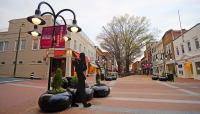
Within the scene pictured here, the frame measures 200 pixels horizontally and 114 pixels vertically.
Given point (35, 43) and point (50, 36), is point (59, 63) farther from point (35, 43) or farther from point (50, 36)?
point (50, 36)

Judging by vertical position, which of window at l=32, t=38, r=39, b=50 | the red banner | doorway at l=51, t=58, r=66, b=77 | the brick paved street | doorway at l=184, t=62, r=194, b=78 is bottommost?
the brick paved street

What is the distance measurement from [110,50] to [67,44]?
14.8 m

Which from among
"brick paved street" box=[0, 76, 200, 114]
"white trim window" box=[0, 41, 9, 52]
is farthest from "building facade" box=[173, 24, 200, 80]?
"white trim window" box=[0, 41, 9, 52]

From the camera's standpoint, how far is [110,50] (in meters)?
33.6

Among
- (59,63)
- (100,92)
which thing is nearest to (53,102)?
(100,92)

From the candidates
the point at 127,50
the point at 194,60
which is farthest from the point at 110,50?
the point at 194,60

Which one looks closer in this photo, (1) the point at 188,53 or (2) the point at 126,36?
(1) the point at 188,53

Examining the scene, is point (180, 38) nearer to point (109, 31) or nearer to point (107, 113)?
point (109, 31)

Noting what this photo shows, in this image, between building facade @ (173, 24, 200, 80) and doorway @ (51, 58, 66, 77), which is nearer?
building facade @ (173, 24, 200, 80)

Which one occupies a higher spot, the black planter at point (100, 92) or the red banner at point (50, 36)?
the red banner at point (50, 36)

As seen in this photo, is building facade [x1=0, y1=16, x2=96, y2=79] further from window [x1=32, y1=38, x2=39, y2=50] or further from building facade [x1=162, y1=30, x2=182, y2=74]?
building facade [x1=162, y1=30, x2=182, y2=74]

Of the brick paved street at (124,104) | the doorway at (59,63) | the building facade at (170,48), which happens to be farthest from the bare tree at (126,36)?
the brick paved street at (124,104)

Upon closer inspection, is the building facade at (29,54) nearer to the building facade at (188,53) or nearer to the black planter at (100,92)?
the black planter at (100,92)

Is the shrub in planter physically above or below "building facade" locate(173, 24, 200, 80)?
below
